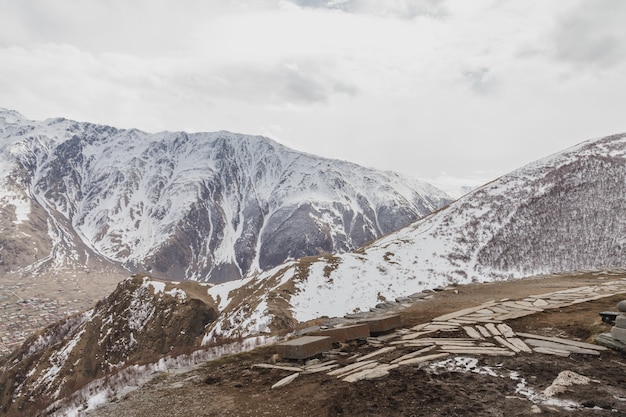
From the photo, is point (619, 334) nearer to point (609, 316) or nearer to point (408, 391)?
point (609, 316)

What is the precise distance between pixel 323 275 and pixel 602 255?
42.2 m

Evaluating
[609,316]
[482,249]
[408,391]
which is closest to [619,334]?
[609,316]

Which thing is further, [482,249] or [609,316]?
[482,249]

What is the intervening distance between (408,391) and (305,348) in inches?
183

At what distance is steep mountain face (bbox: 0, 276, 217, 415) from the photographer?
6794 cm

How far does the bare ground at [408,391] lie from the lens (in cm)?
803

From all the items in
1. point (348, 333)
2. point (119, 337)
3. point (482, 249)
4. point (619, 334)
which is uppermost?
point (482, 249)

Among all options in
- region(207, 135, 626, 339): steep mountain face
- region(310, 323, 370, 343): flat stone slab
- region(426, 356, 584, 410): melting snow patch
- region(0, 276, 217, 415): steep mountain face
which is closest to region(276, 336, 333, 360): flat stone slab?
region(310, 323, 370, 343): flat stone slab

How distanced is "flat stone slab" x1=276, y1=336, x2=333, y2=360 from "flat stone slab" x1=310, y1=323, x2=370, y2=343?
73cm

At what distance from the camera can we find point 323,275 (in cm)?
5869

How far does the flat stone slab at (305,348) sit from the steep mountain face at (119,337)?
54.3 meters

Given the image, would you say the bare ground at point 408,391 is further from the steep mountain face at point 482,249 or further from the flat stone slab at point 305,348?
the steep mountain face at point 482,249

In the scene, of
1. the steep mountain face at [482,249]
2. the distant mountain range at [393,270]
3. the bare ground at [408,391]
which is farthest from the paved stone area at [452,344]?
the distant mountain range at [393,270]

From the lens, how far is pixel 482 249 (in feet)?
215
